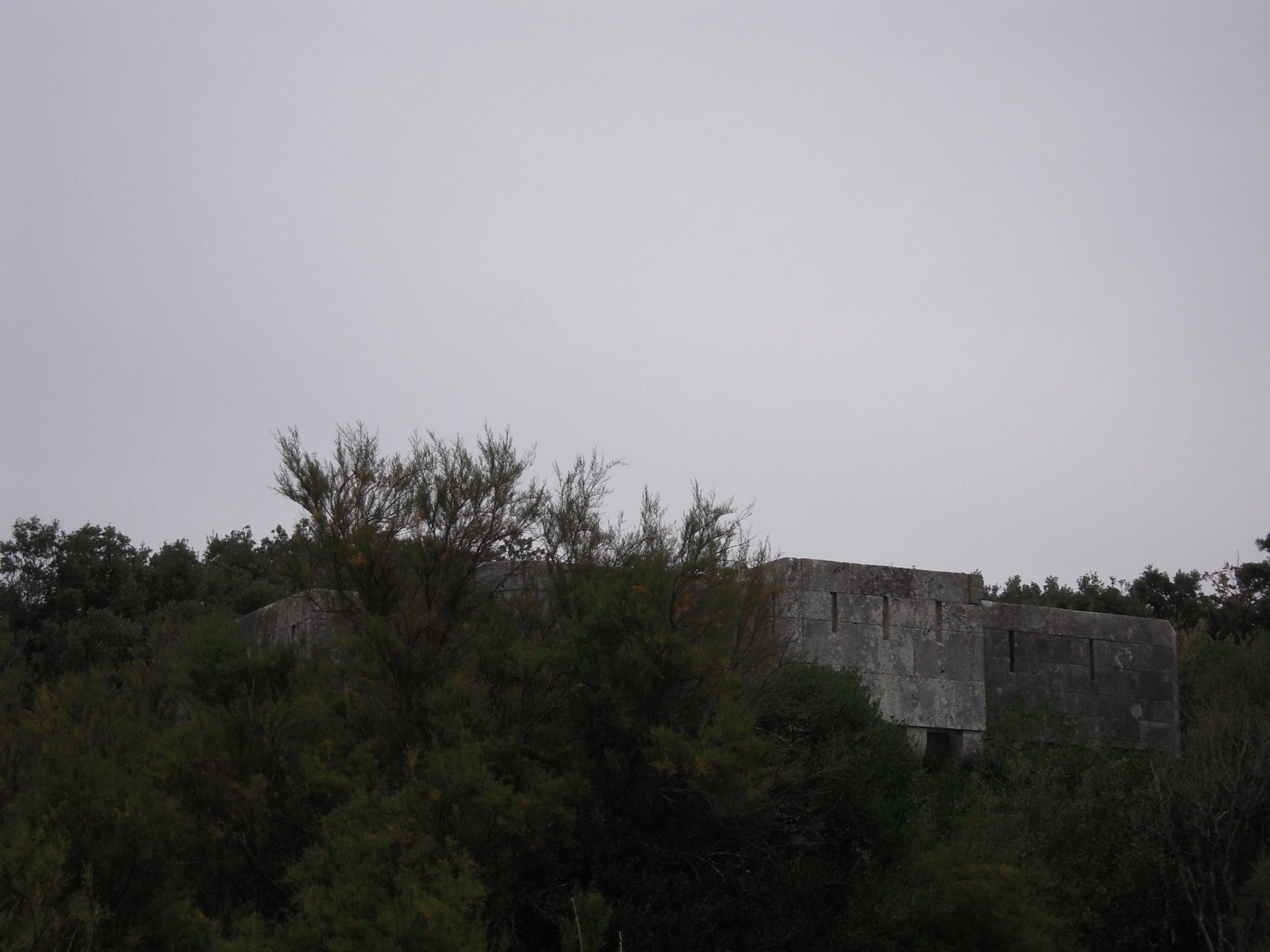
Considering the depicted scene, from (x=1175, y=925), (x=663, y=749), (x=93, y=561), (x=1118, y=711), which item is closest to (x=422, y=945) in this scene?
(x=663, y=749)

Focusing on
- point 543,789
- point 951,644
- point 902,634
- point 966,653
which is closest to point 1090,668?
point 966,653

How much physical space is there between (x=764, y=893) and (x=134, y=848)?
4.40m

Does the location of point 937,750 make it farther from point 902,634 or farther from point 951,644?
point 902,634

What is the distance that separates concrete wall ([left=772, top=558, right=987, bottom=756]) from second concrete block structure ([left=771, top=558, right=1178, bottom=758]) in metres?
0.01

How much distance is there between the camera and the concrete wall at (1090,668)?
1359cm

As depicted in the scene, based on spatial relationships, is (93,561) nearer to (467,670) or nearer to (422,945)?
(467,670)

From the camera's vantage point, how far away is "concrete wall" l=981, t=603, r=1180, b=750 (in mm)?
13586

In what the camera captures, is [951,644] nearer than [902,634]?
No

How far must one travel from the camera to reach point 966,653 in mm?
13031

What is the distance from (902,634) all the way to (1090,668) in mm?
2557

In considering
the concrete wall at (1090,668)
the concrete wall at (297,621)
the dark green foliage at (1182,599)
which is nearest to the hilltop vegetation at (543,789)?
the concrete wall at (297,621)

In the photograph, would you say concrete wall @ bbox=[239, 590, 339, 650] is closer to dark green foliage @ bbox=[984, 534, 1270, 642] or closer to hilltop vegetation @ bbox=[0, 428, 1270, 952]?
hilltop vegetation @ bbox=[0, 428, 1270, 952]

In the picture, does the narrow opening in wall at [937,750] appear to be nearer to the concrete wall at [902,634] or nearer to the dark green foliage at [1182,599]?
the concrete wall at [902,634]

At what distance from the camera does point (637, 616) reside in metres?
9.45
